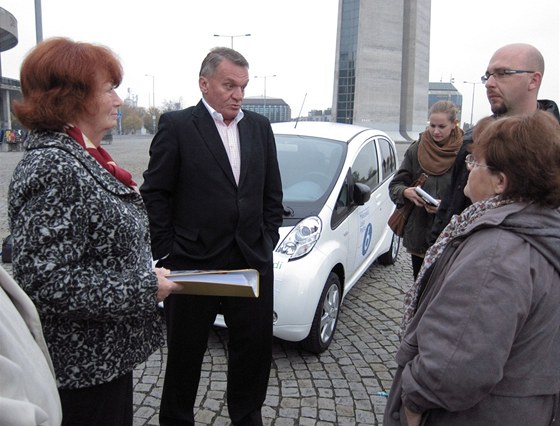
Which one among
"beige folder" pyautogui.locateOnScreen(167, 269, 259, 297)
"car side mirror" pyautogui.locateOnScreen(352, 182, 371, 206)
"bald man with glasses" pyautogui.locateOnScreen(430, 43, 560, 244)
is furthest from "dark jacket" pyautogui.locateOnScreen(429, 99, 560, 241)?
"beige folder" pyautogui.locateOnScreen(167, 269, 259, 297)

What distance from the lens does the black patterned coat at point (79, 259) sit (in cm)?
150

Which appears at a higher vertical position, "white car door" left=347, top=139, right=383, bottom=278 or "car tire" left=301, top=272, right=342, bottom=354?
"white car door" left=347, top=139, right=383, bottom=278

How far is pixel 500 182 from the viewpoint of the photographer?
153 centimetres

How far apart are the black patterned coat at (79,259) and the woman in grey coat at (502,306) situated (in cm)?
98

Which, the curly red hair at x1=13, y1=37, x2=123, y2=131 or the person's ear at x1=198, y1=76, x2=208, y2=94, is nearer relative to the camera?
the curly red hair at x1=13, y1=37, x2=123, y2=131

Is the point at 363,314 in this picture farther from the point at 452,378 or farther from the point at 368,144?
the point at 452,378

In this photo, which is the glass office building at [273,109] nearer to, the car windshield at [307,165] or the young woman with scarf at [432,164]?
the car windshield at [307,165]

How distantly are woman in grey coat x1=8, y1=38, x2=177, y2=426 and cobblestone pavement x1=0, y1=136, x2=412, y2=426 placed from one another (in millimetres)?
1496

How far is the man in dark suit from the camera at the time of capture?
2.60 m

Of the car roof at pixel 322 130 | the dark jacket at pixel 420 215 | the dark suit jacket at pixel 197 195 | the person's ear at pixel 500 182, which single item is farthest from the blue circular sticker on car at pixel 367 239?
the person's ear at pixel 500 182

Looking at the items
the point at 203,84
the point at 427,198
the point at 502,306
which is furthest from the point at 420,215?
the point at 502,306

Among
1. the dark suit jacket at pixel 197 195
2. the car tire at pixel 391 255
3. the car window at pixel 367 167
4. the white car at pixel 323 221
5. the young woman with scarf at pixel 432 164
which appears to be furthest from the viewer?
the car tire at pixel 391 255

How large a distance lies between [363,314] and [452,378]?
358cm

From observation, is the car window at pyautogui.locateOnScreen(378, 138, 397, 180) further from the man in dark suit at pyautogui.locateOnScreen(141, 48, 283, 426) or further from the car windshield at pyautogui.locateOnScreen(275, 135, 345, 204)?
the man in dark suit at pyautogui.locateOnScreen(141, 48, 283, 426)
